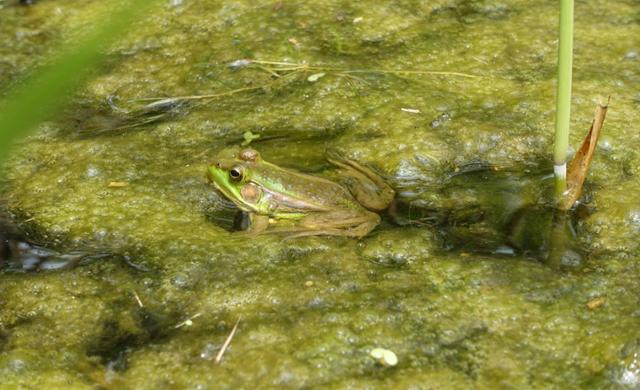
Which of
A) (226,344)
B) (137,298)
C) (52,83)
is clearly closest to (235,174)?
(137,298)

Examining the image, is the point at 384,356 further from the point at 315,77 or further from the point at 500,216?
the point at 315,77

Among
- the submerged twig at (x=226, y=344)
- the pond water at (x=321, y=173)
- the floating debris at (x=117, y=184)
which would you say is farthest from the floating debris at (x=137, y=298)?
the floating debris at (x=117, y=184)

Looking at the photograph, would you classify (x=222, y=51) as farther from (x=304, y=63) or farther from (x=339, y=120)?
(x=339, y=120)

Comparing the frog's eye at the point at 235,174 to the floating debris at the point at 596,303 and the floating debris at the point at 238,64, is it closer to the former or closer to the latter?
the floating debris at the point at 238,64

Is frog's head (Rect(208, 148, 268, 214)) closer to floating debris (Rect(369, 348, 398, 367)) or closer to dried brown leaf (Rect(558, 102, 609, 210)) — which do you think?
floating debris (Rect(369, 348, 398, 367))

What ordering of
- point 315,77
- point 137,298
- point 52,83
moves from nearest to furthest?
point 52,83 → point 137,298 → point 315,77

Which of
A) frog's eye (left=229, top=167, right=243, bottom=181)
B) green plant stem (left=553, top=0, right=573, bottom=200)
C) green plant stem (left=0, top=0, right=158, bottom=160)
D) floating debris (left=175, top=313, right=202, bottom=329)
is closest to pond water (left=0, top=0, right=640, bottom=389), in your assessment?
floating debris (left=175, top=313, right=202, bottom=329)

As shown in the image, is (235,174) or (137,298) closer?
(137,298)
